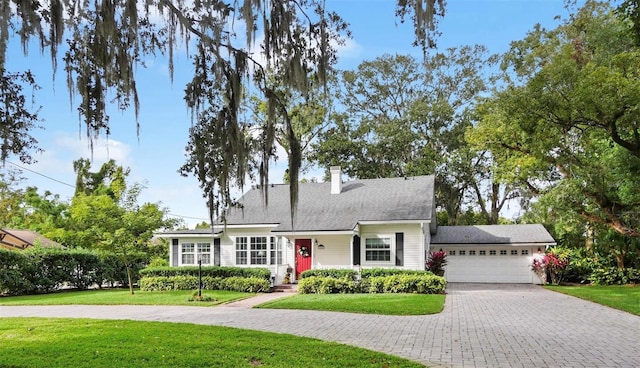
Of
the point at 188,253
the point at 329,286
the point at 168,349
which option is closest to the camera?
the point at 168,349

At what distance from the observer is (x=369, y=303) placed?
11781 millimetres

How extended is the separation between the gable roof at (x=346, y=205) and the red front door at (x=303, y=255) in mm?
765

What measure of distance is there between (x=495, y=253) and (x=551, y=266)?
2.39 metres

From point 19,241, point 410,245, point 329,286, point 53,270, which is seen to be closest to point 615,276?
point 410,245

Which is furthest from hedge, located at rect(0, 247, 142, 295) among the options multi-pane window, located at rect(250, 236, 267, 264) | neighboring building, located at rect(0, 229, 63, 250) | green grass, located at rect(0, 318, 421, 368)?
green grass, located at rect(0, 318, 421, 368)

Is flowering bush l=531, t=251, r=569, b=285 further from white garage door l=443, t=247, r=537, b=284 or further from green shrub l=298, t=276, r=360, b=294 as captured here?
green shrub l=298, t=276, r=360, b=294

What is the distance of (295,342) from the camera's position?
688 centimetres

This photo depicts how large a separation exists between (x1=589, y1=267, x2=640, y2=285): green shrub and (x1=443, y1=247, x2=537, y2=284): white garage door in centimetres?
246

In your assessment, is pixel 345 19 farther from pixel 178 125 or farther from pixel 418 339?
pixel 418 339

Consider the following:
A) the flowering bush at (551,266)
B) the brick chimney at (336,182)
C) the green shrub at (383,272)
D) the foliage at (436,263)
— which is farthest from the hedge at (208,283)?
the flowering bush at (551,266)

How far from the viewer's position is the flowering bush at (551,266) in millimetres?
18984

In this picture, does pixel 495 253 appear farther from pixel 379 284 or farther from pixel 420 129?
pixel 420 129

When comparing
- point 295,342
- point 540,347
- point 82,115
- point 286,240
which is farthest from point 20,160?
point 286,240

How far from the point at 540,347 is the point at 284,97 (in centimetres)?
558
